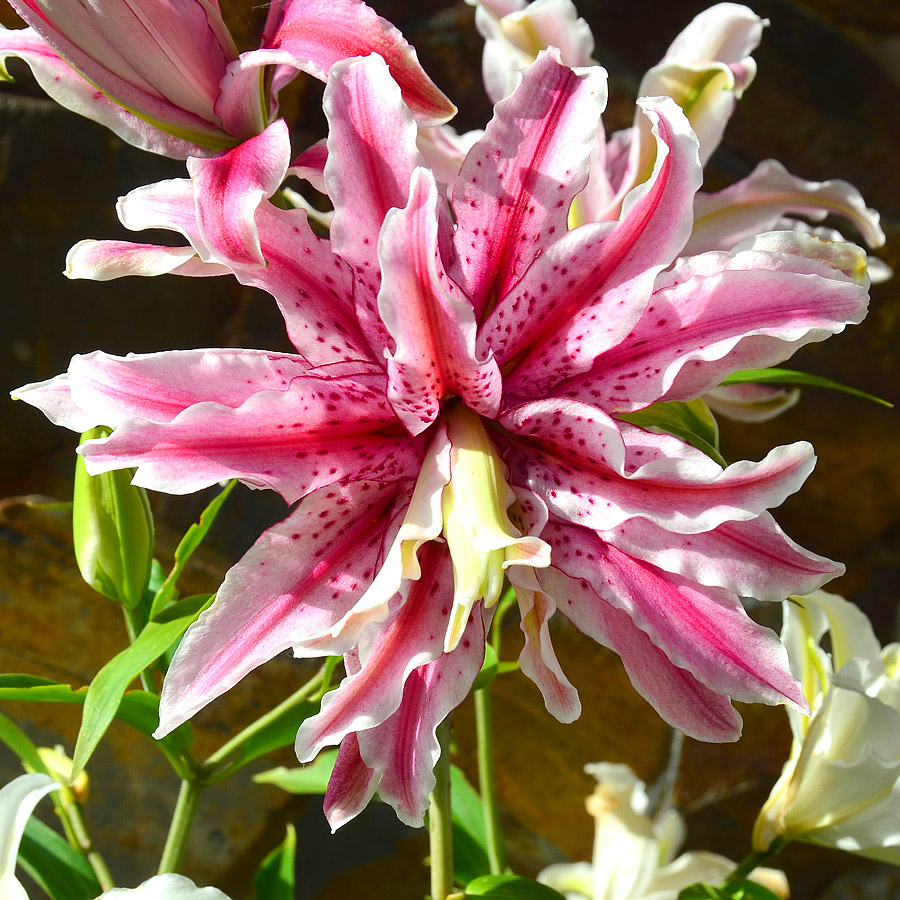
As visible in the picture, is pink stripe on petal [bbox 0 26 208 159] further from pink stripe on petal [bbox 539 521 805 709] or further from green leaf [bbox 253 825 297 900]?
green leaf [bbox 253 825 297 900]

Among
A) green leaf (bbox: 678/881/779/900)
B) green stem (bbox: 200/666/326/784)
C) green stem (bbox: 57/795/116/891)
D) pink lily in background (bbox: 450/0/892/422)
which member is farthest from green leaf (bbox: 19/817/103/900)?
pink lily in background (bbox: 450/0/892/422)

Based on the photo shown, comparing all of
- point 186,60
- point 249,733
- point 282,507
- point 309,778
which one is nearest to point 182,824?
point 249,733

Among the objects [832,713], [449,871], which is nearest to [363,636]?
[449,871]

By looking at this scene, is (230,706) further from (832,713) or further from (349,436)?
(349,436)

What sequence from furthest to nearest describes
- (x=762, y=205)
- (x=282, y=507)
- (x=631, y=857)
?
(x=282, y=507), (x=631, y=857), (x=762, y=205)

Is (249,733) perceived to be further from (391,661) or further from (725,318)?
(725,318)

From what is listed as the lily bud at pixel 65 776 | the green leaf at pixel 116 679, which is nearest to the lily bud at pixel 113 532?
the green leaf at pixel 116 679
